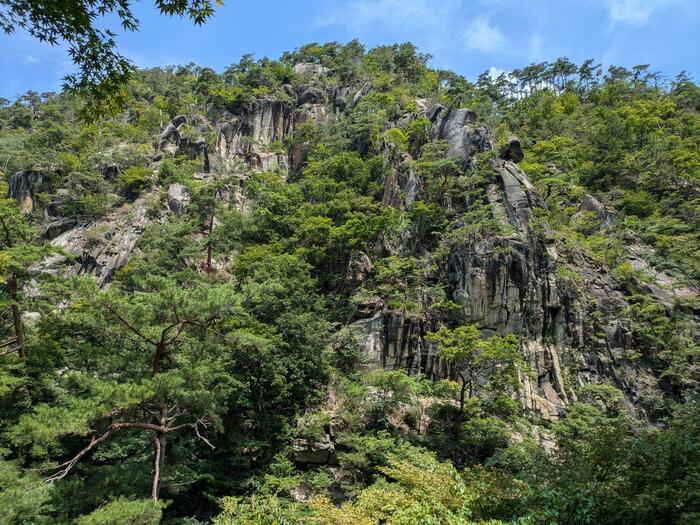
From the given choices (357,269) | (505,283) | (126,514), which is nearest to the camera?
(126,514)

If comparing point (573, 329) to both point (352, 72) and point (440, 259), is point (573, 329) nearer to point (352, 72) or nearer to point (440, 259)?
point (440, 259)

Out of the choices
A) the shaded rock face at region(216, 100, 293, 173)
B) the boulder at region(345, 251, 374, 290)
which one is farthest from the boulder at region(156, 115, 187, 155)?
the boulder at region(345, 251, 374, 290)

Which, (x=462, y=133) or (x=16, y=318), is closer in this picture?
(x=16, y=318)

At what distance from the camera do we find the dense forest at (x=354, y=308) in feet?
27.3

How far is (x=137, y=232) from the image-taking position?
26562 mm

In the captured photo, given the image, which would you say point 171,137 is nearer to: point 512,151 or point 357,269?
point 357,269

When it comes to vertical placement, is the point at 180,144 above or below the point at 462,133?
above

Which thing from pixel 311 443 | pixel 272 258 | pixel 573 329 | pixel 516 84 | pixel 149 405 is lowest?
pixel 311 443

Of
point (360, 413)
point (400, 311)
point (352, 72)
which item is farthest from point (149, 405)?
point (352, 72)

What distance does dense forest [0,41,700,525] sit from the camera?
831 cm

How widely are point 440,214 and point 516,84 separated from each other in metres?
37.7

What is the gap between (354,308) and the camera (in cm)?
2011

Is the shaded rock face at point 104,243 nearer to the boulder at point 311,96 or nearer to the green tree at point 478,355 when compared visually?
the boulder at point 311,96

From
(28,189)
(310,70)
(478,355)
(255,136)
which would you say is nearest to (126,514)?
(478,355)
